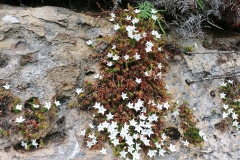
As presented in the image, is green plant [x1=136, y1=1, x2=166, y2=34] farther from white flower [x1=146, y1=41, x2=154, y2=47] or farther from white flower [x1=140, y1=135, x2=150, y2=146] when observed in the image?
white flower [x1=140, y1=135, x2=150, y2=146]

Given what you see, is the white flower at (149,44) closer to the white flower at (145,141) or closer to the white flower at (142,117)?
the white flower at (142,117)

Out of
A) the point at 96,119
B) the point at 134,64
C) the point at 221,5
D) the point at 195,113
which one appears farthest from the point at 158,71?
the point at 221,5

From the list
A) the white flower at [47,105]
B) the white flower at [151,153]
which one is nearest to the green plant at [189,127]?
the white flower at [151,153]

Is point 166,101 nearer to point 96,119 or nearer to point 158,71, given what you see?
point 158,71

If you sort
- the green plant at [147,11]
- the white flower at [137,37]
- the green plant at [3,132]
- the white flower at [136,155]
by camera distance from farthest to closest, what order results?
the green plant at [147,11]
the white flower at [137,37]
the white flower at [136,155]
the green plant at [3,132]

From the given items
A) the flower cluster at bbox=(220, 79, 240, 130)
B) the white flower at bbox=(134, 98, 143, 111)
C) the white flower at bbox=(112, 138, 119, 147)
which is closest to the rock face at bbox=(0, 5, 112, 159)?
the white flower at bbox=(112, 138, 119, 147)

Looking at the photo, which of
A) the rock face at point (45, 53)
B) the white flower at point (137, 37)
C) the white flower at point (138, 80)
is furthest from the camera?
the white flower at point (137, 37)
